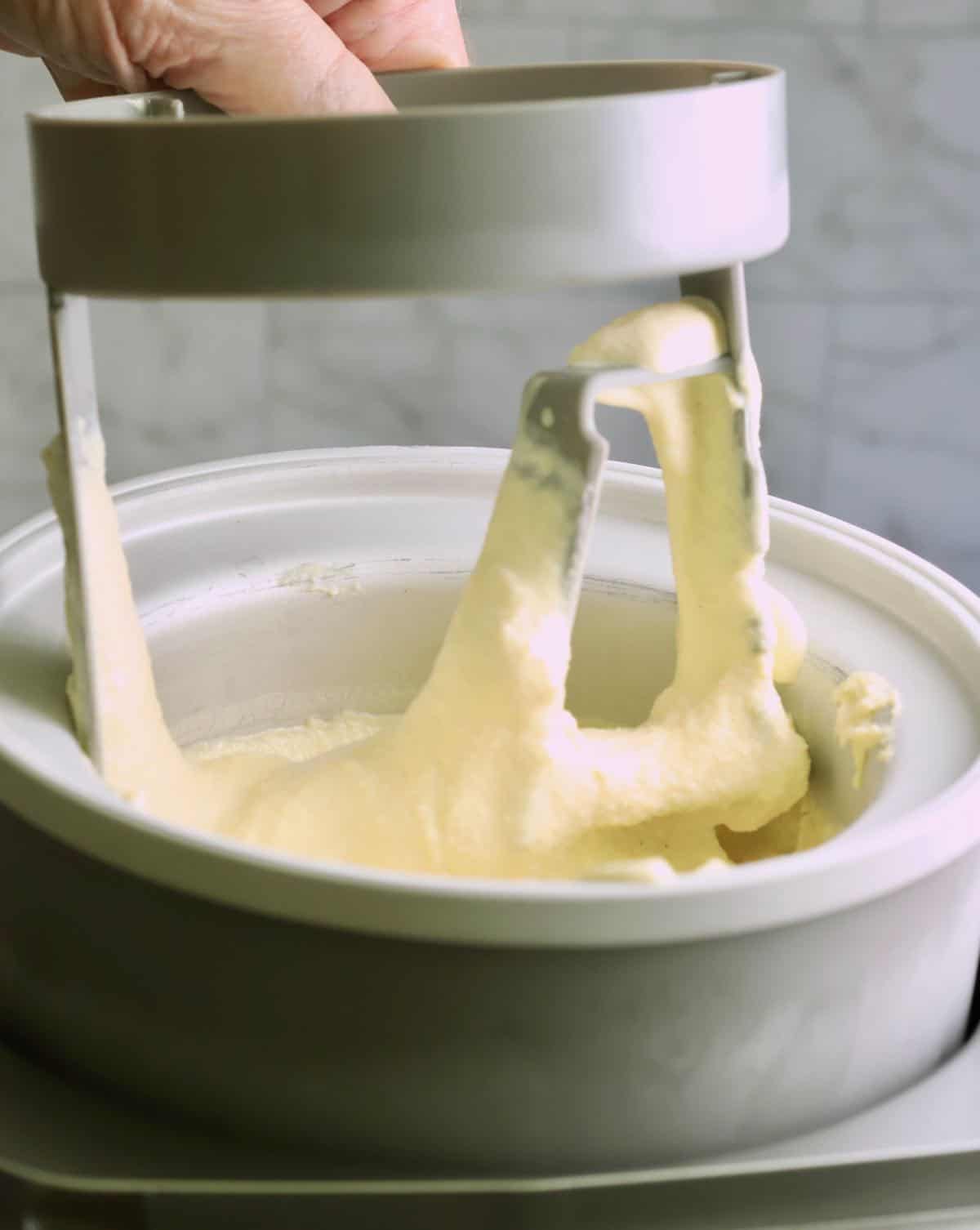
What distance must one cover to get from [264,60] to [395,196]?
20cm

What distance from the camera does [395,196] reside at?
0.47 metres

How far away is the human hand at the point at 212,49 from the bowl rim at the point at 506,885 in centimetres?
30

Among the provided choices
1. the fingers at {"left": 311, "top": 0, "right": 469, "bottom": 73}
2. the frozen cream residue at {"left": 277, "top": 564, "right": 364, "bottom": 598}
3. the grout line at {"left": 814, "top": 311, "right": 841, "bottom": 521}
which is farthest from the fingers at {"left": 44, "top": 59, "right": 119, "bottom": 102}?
the grout line at {"left": 814, "top": 311, "right": 841, "bottom": 521}

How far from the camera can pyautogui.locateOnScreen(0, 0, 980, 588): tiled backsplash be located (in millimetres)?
1324

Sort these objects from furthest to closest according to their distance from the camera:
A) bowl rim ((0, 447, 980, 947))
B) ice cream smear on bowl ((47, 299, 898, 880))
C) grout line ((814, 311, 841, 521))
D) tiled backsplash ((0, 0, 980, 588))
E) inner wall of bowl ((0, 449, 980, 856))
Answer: grout line ((814, 311, 841, 521)) → tiled backsplash ((0, 0, 980, 588)) → inner wall of bowl ((0, 449, 980, 856)) → ice cream smear on bowl ((47, 299, 898, 880)) → bowl rim ((0, 447, 980, 947))

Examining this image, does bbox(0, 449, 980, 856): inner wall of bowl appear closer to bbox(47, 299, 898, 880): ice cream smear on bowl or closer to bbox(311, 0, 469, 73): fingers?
bbox(47, 299, 898, 880): ice cream smear on bowl

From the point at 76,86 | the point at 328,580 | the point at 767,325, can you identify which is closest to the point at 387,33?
the point at 76,86

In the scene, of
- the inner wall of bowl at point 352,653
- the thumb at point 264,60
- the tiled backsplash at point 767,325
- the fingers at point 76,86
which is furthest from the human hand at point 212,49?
the tiled backsplash at point 767,325

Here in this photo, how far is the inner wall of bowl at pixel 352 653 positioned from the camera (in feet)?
2.47

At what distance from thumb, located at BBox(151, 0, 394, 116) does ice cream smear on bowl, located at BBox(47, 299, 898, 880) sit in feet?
0.52

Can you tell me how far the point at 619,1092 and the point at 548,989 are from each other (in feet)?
0.16

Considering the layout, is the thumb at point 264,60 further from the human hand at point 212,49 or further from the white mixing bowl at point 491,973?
the white mixing bowl at point 491,973

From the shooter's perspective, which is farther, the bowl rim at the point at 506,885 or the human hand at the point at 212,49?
the human hand at the point at 212,49

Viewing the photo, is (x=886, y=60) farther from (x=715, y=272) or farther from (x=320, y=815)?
(x=320, y=815)
